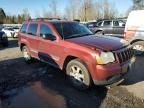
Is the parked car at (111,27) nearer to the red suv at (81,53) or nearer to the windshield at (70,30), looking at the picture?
the windshield at (70,30)

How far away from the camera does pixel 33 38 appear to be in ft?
27.0

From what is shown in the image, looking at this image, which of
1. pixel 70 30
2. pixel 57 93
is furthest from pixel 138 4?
pixel 57 93

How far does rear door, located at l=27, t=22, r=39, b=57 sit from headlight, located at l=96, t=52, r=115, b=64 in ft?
10.3

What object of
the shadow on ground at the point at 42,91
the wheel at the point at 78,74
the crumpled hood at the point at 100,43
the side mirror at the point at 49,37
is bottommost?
the shadow on ground at the point at 42,91

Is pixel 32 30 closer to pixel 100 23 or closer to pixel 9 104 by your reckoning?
pixel 9 104

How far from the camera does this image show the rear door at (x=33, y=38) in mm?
8094

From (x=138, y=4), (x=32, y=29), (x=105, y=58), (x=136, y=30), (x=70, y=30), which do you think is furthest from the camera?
(x=138, y=4)

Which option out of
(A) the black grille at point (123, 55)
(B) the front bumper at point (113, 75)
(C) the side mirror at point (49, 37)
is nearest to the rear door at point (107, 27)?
(C) the side mirror at point (49, 37)

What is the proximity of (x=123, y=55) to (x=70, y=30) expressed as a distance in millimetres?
2091

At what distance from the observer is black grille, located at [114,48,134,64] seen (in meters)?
5.58

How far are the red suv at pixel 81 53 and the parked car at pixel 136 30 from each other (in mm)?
3400

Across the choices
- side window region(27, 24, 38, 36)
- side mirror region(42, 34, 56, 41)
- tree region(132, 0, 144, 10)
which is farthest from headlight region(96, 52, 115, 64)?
tree region(132, 0, 144, 10)

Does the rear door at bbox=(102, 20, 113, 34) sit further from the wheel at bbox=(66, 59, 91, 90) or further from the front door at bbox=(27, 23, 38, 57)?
the wheel at bbox=(66, 59, 91, 90)

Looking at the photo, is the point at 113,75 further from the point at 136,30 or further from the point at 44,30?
the point at 136,30
